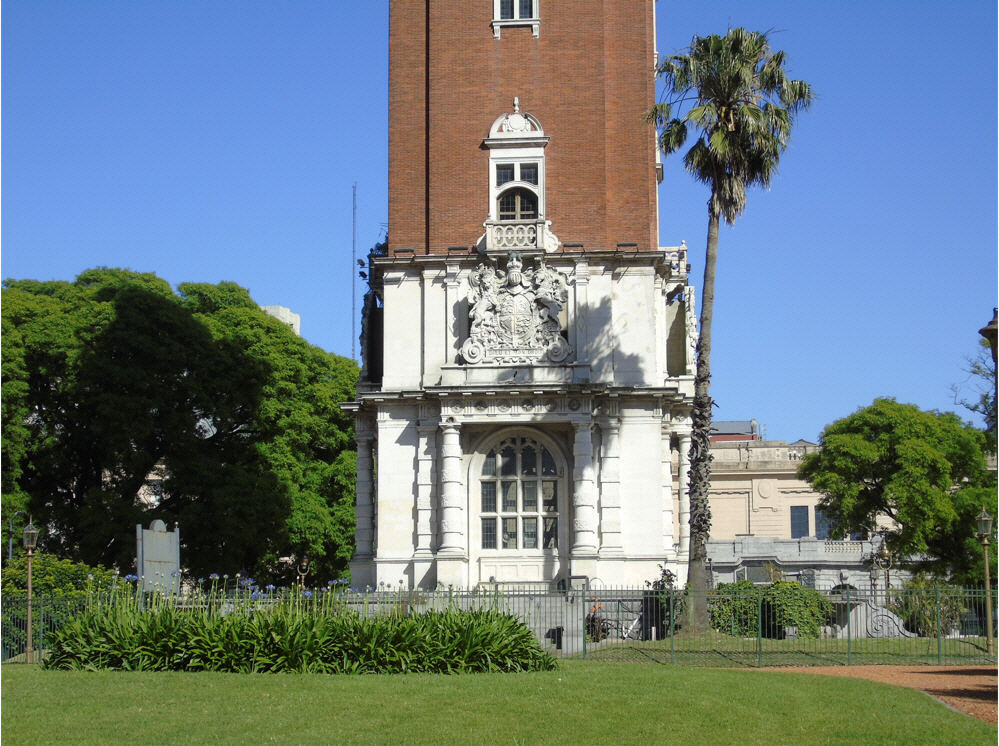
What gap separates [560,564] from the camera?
38.2m

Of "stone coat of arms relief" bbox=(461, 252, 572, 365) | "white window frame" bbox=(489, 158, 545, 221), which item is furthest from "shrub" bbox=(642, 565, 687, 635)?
"white window frame" bbox=(489, 158, 545, 221)

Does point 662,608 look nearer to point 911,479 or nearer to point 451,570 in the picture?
point 451,570

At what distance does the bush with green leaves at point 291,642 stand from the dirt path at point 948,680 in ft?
19.1

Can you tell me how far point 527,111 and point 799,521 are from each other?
42.3 meters

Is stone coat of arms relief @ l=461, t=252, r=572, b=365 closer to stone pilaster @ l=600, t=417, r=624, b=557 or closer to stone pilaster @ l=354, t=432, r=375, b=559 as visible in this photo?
stone pilaster @ l=600, t=417, r=624, b=557

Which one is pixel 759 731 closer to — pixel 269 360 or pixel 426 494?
pixel 426 494

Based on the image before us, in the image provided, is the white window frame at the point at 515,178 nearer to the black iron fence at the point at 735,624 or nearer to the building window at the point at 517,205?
the building window at the point at 517,205

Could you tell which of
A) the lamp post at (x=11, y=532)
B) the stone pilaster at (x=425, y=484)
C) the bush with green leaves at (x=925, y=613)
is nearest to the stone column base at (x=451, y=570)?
the stone pilaster at (x=425, y=484)

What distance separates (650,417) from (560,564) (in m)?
4.76

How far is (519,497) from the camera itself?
38781 millimetres

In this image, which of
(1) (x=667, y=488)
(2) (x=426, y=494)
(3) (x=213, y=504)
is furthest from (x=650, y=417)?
(3) (x=213, y=504)

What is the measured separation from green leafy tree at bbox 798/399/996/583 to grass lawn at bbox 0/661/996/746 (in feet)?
105

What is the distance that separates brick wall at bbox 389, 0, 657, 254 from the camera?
40188 millimetres

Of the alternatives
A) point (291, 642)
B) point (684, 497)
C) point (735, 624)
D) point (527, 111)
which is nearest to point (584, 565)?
point (735, 624)
